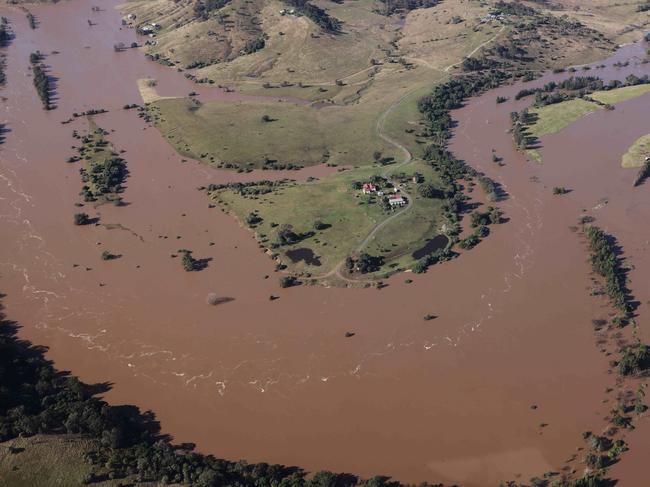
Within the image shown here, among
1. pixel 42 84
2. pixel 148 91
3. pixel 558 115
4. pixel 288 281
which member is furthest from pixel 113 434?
pixel 558 115

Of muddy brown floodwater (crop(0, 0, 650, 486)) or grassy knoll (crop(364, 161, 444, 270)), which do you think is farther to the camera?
grassy knoll (crop(364, 161, 444, 270))

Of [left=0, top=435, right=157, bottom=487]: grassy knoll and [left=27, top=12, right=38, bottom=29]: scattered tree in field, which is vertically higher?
[left=27, top=12, right=38, bottom=29]: scattered tree in field

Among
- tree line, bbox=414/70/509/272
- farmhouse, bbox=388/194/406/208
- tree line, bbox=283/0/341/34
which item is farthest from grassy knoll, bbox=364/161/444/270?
tree line, bbox=283/0/341/34

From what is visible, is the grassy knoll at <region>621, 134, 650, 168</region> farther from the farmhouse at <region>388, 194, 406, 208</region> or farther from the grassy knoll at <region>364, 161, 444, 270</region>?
the farmhouse at <region>388, 194, 406, 208</region>

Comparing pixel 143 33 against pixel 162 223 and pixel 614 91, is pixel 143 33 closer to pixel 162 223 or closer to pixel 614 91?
pixel 162 223

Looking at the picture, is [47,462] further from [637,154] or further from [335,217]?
[637,154]

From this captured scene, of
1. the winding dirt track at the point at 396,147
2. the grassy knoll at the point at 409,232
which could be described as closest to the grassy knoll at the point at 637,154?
the grassy knoll at the point at 409,232
